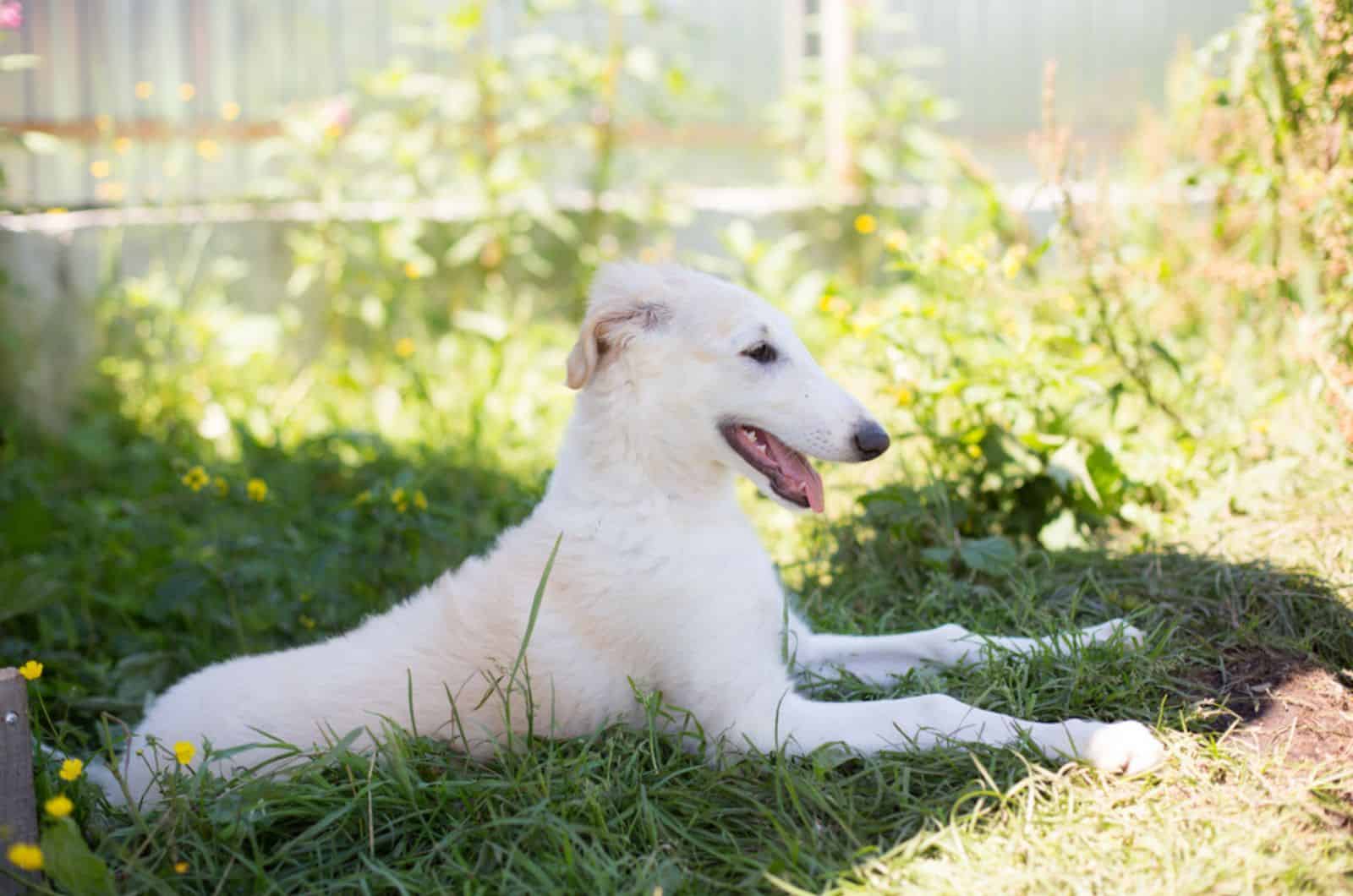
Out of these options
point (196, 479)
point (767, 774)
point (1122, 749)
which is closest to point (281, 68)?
point (196, 479)

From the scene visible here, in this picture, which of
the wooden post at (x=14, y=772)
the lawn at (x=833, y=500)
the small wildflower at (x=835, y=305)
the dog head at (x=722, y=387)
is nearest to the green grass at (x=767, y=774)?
the lawn at (x=833, y=500)

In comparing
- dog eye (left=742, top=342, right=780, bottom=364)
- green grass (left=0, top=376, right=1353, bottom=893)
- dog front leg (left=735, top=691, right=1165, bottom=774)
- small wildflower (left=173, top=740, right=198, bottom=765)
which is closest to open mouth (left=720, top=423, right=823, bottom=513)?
dog eye (left=742, top=342, right=780, bottom=364)

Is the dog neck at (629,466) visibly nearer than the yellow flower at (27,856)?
No

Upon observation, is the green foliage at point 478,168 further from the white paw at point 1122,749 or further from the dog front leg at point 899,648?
the white paw at point 1122,749

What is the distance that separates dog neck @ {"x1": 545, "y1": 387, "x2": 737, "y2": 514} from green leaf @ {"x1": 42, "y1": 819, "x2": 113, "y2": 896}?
1125mm

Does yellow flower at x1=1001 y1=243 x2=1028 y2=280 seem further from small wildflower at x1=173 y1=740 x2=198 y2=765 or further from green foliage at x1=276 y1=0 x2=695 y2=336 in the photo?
green foliage at x1=276 y1=0 x2=695 y2=336

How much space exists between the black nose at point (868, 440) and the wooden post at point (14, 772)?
5.47 feet

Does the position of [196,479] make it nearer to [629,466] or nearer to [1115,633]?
[629,466]

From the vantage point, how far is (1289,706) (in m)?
2.33

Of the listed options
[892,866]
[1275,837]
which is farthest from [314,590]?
[1275,837]

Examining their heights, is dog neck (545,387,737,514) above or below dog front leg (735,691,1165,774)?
above

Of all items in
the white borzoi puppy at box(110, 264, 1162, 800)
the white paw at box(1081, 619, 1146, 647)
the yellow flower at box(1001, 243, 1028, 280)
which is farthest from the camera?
the yellow flower at box(1001, 243, 1028, 280)

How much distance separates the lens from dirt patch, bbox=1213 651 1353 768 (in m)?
2.18

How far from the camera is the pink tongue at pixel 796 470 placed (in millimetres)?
2416
